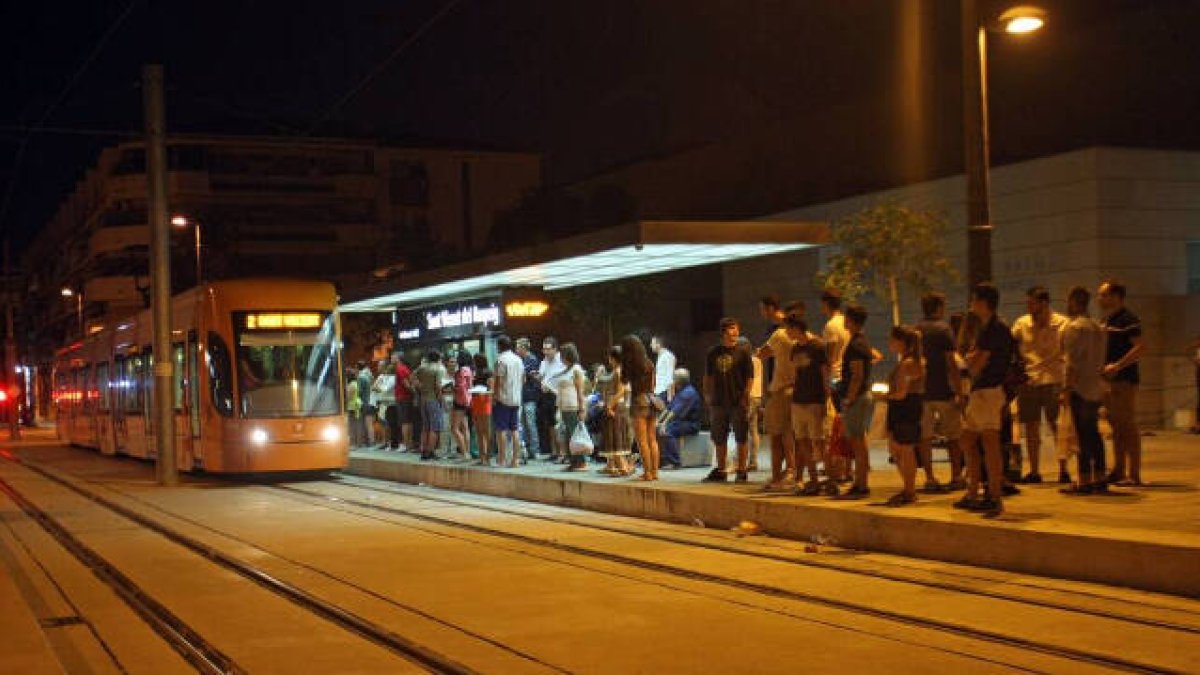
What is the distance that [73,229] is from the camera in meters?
114

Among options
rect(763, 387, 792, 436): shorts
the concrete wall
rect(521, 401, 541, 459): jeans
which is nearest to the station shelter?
rect(521, 401, 541, 459): jeans

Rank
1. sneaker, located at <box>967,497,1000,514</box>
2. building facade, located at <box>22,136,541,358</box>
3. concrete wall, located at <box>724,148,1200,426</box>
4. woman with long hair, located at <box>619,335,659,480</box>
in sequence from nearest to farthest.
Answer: sneaker, located at <box>967,497,1000,514</box>
woman with long hair, located at <box>619,335,659,480</box>
concrete wall, located at <box>724,148,1200,426</box>
building facade, located at <box>22,136,541,358</box>

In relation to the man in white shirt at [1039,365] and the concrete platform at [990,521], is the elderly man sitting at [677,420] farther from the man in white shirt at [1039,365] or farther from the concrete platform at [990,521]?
the man in white shirt at [1039,365]

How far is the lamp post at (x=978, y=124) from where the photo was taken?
46.6 ft

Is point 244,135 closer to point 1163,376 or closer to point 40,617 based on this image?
point 1163,376

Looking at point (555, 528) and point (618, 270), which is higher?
point (618, 270)

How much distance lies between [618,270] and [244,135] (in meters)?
74.2

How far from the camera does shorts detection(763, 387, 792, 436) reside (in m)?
14.4

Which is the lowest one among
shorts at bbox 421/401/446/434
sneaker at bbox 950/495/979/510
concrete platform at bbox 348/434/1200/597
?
concrete platform at bbox 348/434/1200/597

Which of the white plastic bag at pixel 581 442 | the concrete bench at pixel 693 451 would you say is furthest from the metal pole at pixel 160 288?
the concrete bench at pixel 693 451

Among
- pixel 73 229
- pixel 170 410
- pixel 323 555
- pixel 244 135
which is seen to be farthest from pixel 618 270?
pixel 73 229

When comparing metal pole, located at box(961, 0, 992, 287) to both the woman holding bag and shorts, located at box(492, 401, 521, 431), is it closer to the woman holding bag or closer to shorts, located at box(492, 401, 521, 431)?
the woman holding bag

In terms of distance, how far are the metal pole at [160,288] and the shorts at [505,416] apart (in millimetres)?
6240

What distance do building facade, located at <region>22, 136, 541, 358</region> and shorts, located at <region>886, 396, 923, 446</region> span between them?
7213cm
